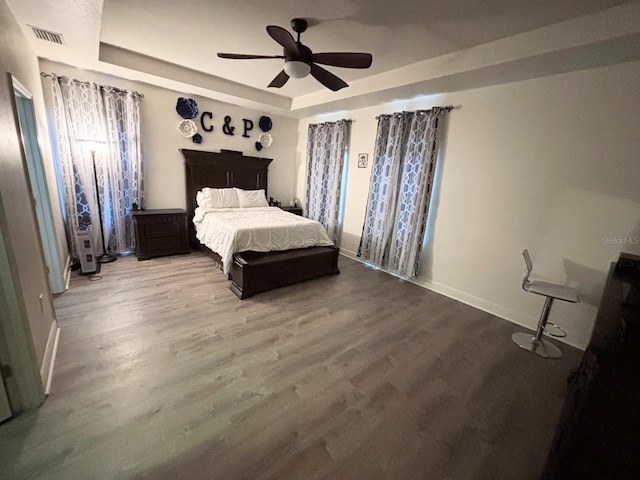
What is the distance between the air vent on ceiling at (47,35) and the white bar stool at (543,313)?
4761mm

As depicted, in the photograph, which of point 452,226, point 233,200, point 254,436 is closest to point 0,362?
point 254,436

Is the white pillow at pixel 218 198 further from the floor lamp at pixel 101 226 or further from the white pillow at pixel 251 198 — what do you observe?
the floor lamp at pixel 101 226

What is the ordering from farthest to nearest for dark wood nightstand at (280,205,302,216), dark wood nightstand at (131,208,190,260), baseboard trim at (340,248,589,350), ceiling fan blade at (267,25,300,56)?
dark wood nightstand at (280,205,302,216) → dark wood nightstand at (131,208,190,260) → baseboard trim at (340,248,589,350) → ceiling fan blade at (267,25,300,56)

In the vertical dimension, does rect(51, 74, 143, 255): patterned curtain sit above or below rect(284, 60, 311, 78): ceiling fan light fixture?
below

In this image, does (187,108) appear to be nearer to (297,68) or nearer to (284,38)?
(297,68)

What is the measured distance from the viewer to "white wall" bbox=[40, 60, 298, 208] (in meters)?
3.65

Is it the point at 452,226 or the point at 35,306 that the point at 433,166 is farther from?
the point at 35,306

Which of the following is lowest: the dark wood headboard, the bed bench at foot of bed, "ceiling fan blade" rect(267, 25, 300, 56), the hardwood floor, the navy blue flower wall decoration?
the hardwood floor

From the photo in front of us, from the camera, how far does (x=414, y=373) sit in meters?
2.04

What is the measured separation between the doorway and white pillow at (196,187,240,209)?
1.85m

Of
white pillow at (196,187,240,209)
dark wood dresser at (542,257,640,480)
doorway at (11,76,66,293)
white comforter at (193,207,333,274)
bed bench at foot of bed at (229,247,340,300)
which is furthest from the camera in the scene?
white pillow at (196,187,240,209)

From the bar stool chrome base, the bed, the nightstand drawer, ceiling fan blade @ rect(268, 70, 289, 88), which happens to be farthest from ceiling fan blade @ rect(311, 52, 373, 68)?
the nightstand drawer

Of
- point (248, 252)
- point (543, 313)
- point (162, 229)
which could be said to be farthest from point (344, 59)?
point (162, 229)

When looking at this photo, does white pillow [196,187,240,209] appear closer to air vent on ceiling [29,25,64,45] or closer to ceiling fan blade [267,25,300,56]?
air vent on ceiling [29,25,64,45]
